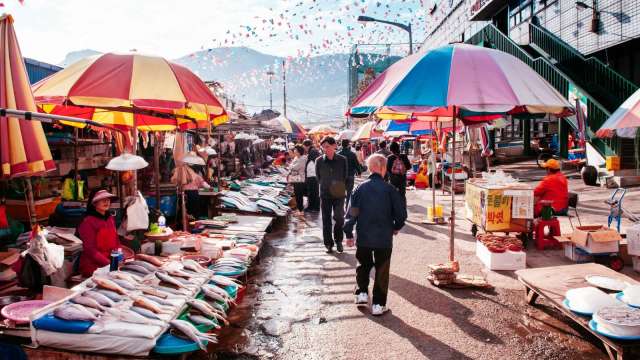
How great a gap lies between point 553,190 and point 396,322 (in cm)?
506

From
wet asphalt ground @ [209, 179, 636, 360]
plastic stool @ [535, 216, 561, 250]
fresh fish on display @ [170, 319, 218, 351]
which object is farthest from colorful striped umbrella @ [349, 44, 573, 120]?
plastic stool @ [535, 216, 561, 250]

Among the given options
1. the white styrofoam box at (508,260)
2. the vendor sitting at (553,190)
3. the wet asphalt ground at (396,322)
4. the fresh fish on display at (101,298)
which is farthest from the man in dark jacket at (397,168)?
the fresh fish on display at (101,298)

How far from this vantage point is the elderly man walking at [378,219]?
5.53m

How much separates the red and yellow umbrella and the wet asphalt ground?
2.51 meters

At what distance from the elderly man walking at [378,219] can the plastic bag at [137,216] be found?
3.04 m

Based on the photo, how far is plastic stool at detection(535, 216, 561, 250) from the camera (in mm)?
8453

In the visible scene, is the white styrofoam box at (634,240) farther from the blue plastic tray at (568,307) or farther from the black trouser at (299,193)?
the black trouser at (299,193)

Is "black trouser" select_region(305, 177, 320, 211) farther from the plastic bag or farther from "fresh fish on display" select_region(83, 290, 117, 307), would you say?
"fresh fish on display" select_region(83, 290, 117, 307)

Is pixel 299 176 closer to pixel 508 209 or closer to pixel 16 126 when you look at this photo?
pixel 508 209

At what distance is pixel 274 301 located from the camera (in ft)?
20.6

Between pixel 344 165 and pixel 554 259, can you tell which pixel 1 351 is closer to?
pixel 344 165

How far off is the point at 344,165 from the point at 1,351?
624 cm

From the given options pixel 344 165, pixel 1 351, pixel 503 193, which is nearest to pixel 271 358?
pixel 1 351

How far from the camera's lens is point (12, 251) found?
6.08m
